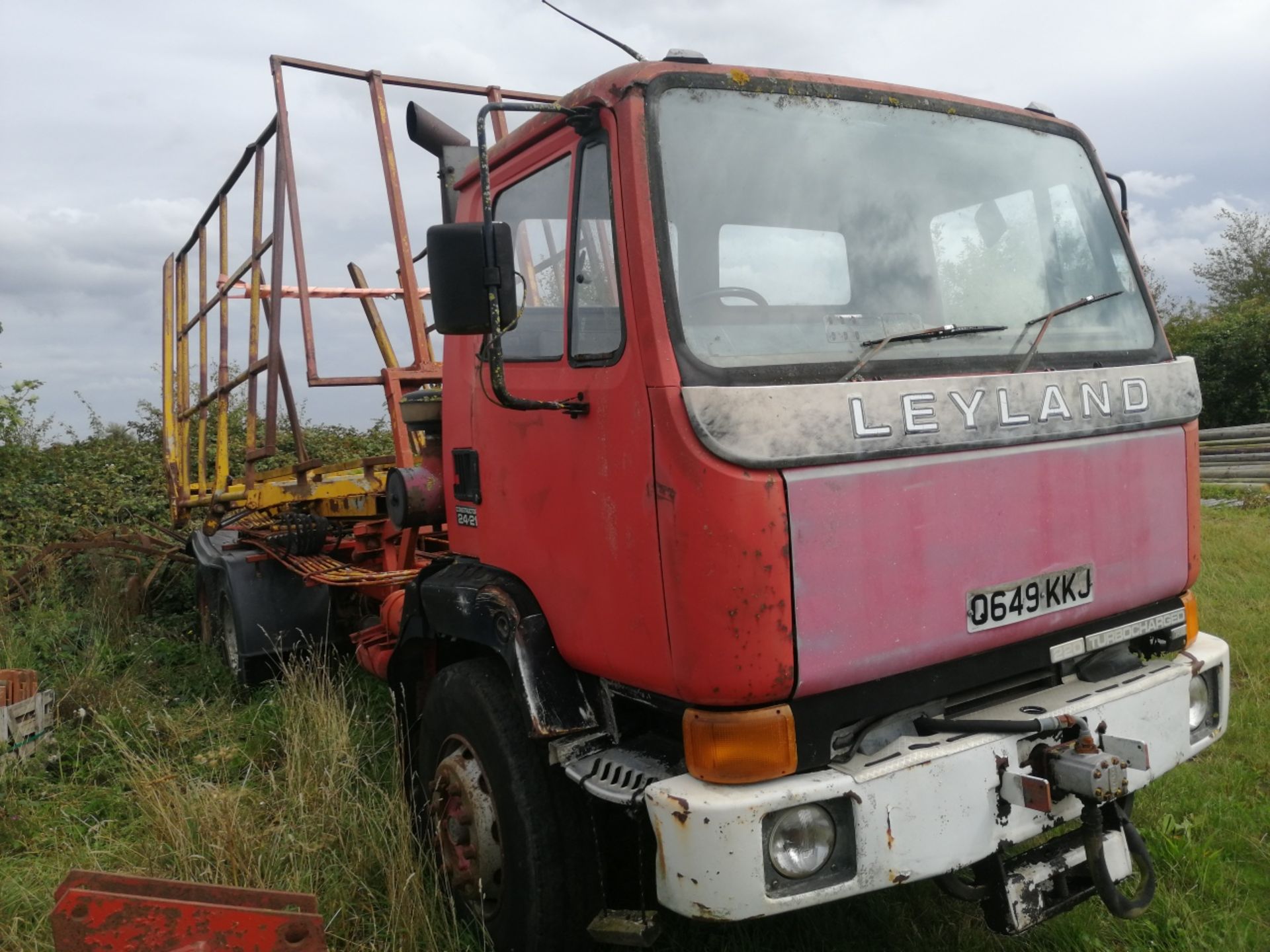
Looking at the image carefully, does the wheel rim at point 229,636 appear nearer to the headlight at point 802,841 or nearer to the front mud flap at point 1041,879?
the headlight at point 802,841

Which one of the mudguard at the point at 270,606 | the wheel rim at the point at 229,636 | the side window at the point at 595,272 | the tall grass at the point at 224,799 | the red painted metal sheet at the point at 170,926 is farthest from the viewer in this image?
the wheel rim at the point at 229,636

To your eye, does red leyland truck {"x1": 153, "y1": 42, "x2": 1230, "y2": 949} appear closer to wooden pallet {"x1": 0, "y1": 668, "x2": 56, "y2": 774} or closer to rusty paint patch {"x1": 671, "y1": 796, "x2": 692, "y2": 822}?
rusty paint patch {"x1": 671, "y1": 796, "x2": 692, "y2": 822}

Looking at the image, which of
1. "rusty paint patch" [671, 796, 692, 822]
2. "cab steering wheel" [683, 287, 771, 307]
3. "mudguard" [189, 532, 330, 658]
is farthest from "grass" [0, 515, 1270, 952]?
"cab steering wheel" [683, 287, 771, 307]

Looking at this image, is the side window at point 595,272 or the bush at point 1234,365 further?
the bush at point 1234,365

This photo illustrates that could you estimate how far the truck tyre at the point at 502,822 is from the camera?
2.69m

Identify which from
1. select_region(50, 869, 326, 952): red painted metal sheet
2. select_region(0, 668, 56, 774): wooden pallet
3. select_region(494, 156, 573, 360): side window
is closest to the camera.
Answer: select_region(50, 869, 326, 952): red painted metal sheet

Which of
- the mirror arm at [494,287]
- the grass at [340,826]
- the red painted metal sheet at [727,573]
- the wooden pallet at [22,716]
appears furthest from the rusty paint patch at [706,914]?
the wooden pallet at [22,716]

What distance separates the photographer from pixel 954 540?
99.2 inches

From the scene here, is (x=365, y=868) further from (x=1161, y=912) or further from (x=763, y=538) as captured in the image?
(x=1161, y=912)

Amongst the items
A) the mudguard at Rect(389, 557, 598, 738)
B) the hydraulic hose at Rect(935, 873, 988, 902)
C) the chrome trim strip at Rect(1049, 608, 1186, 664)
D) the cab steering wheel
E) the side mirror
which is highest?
the side mirror

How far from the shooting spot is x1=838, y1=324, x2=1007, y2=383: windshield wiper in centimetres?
248

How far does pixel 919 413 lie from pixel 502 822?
1510mm

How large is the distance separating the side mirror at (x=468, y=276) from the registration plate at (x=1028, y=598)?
1.33 meters

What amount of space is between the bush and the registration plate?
18.4 meters
